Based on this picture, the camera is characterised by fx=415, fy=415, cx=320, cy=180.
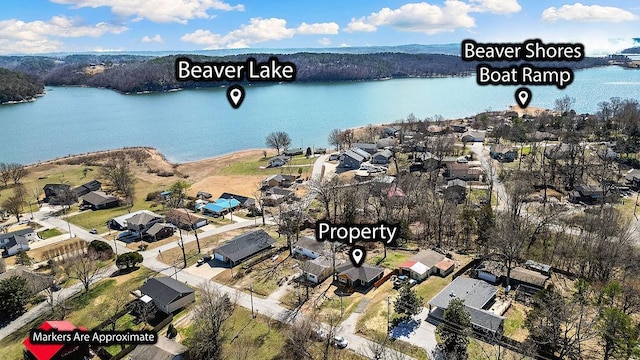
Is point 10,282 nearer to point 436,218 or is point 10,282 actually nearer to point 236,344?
point 236,344

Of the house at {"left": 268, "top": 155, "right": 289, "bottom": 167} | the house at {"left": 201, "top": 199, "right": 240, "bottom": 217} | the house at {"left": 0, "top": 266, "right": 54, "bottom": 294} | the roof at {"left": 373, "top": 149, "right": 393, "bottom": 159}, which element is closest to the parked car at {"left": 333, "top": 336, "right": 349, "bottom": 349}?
the house at {"left": 0, "top": 266, "right": 54, "bottom": 294}

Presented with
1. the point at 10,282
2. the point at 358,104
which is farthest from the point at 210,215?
the point at 358,104

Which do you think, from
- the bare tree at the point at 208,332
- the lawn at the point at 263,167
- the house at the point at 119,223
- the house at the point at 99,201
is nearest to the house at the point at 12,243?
the house at the point at 119,223

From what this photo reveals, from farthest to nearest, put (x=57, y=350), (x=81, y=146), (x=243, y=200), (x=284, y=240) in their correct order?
(x=81, y=146)
(x=243, y=200)
(x=284, y=240)
(x=57, y=350)

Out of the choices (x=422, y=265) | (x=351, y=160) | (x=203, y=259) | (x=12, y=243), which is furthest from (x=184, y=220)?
(x=351, y=160)

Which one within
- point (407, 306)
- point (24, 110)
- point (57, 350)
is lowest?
point (57, 350)

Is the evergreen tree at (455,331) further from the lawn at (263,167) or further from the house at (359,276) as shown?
the lawn at (263,167)
